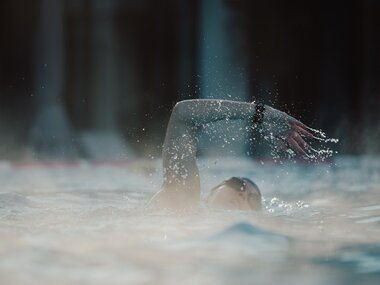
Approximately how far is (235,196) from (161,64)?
792 cm

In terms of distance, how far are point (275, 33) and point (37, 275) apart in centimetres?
985

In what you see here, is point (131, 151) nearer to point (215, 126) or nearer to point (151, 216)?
point (215, 126)

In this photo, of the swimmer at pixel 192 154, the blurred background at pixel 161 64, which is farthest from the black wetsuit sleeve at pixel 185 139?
the blurred background at pixel 161 64

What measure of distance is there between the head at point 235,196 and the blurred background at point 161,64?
7346 mm

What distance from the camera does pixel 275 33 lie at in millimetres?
11273

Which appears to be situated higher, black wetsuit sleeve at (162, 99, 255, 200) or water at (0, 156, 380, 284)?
black wetsuit sleeve at (162, 99, 255, 200)

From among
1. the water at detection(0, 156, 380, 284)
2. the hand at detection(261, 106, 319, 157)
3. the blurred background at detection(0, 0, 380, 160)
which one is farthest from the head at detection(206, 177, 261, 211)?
the blurred background at detection(0, 0, 380, 160)

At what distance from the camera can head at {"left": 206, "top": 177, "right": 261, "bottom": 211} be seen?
12.4 ft

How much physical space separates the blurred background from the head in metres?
7.35

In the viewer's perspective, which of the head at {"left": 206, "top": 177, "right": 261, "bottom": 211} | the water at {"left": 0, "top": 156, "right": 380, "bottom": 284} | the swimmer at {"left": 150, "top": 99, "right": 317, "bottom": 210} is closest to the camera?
the water at {"left": 0, "top": 156, "right": 380, "bottom": 284}

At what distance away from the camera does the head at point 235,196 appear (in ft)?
12.4

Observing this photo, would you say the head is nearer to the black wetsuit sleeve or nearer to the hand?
the black wetsuit sleeve

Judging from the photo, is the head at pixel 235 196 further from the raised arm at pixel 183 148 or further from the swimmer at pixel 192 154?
the raised arm at pixel 183 148

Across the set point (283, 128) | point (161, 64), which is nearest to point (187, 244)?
point (283, 128)
